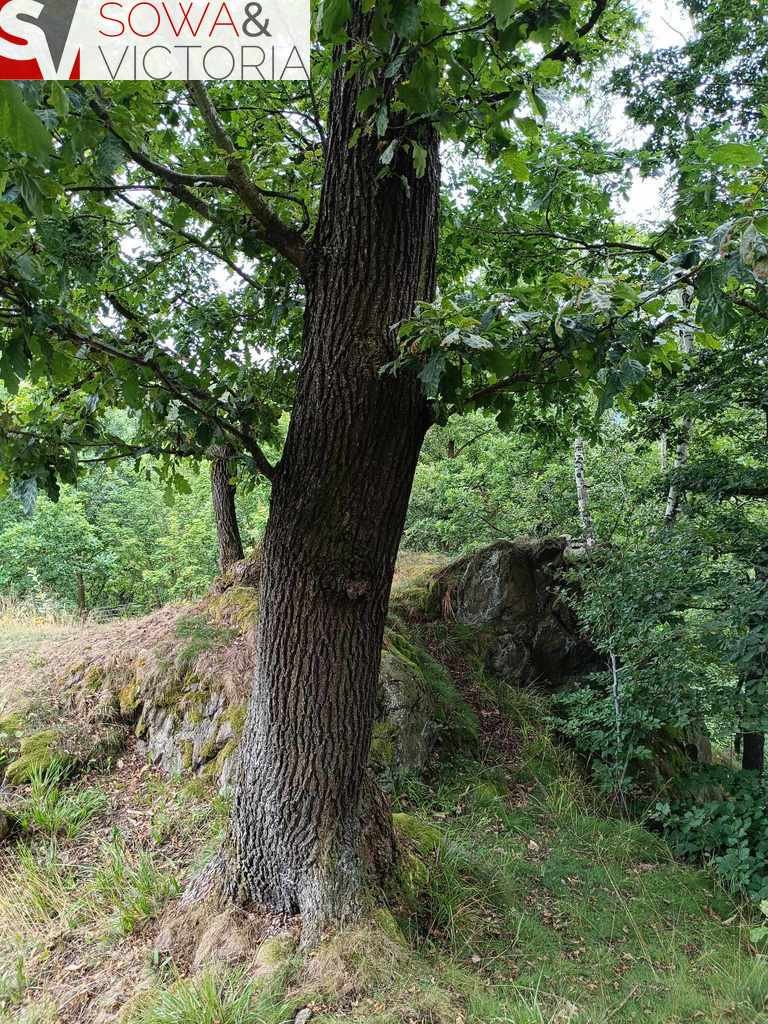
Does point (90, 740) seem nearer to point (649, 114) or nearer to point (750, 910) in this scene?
point (750, 910)

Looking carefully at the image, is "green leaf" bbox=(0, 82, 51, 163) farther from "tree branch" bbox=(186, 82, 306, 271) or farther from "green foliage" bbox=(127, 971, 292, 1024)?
"green foliage" bbox=(127, 971, 292, 1024)

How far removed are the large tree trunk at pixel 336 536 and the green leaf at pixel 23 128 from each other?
4.20 ft

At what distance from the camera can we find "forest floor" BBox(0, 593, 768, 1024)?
2.14m

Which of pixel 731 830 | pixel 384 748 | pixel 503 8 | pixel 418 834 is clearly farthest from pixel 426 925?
pixel 503 8

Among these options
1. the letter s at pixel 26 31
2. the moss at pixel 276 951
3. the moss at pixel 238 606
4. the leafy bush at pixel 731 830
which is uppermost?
the letter s at pixel 26 31

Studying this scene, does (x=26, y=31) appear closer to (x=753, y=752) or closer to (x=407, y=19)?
(x=407, y=19)

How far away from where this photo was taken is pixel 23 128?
0.98 meters

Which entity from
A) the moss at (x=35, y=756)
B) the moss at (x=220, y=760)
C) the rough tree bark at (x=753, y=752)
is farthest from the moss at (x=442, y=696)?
the rough tree bark at (x=753, y=752)

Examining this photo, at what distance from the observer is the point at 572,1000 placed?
2.34 meters

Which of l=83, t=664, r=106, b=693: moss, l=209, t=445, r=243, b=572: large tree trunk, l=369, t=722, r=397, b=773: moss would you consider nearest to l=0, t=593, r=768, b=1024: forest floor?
l=369, t=722, r=397, b=773: moss

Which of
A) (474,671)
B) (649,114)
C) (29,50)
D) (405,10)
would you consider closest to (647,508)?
(474,671)

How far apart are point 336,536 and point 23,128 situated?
1.52 meters

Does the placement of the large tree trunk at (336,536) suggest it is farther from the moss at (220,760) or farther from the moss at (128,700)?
the moss at (128,700)

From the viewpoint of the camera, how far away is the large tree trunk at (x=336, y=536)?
7.20ft
